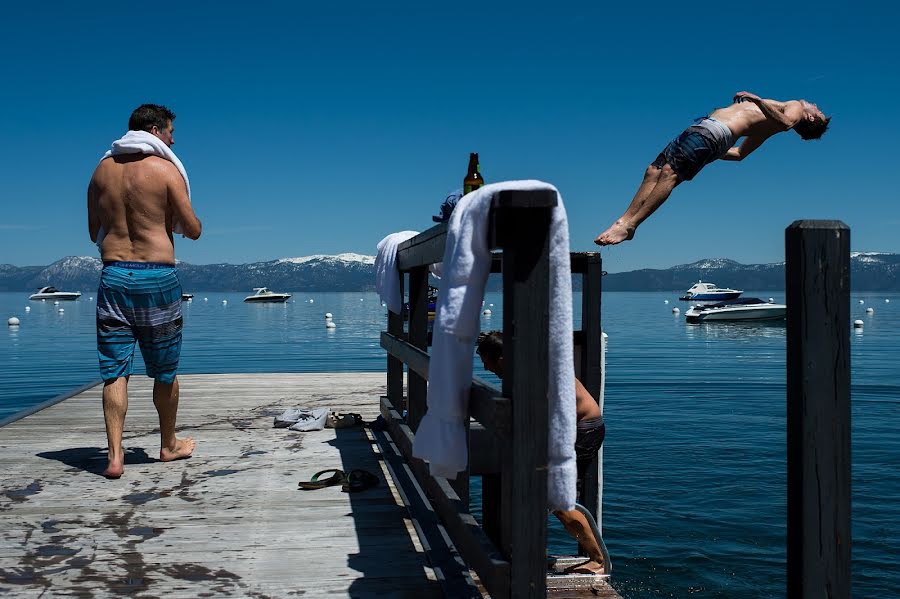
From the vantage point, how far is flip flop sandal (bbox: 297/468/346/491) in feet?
14.9

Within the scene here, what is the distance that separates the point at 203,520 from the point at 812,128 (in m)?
3.19

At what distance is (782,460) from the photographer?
11062 mm

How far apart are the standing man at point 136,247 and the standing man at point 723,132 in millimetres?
3406

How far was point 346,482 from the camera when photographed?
4.55 meters

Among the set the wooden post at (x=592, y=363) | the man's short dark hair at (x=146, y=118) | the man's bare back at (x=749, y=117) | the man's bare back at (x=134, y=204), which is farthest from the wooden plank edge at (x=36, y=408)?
the man's bare back at (x=749, y=117)

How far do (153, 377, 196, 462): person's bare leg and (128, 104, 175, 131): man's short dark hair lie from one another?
152cm

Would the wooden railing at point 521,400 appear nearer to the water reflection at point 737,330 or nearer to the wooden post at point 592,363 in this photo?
the wooden post at point 592,363

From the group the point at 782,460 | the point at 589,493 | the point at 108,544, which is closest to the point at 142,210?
the point at 108,544

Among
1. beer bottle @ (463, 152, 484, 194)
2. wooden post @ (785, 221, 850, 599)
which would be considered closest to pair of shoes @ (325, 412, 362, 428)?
beer bottle @ (463, 152, 484, 194)

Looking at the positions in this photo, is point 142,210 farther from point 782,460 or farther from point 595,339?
point 782,460

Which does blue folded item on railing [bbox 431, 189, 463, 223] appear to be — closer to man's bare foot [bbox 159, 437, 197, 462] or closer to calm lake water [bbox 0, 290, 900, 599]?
man's bare foot [bbox 159, 437, 197, 462]

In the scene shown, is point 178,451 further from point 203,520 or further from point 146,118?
point 146,118

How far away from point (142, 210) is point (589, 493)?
116 inches

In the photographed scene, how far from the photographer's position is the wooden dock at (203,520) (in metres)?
3.10
